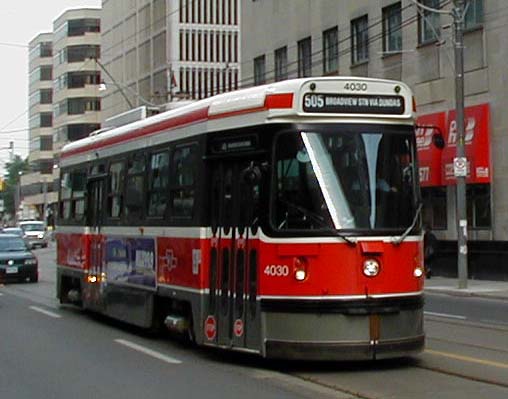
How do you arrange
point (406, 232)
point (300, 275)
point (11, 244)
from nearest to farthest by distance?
point (300, 275) < point (406, 232) < point (11, 244)

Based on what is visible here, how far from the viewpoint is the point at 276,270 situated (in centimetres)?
1174

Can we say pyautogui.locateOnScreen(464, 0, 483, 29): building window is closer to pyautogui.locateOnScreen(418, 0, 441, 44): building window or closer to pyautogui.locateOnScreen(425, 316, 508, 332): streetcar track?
pyautogui.locateOnScreen(418, 0, 441, 44): building window

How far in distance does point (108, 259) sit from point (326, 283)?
21.6 ft

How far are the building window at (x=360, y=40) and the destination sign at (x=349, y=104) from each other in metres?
28.4

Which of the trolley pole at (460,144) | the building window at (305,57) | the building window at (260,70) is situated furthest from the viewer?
the building window at (260,70)

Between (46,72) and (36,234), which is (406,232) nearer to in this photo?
(36,234)

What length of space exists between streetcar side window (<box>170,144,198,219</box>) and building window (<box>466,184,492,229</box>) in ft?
66.4

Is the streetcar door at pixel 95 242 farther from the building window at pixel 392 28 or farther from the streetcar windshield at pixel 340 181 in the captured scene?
the building window at pixel 392 28

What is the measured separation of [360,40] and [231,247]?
29128mm

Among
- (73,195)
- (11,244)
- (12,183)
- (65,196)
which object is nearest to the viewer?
(73,195)

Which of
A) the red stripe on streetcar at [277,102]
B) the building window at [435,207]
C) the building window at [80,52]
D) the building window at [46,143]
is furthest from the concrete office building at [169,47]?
the red stripe on streetcar at [277,102]

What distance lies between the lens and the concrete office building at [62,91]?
110125 mm

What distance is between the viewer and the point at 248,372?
12.3 meters

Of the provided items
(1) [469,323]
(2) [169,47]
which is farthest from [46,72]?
(1) [469,323]
